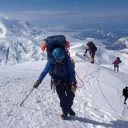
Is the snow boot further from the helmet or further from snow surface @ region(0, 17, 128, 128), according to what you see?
the helmet

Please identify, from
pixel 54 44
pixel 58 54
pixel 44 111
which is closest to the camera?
pixel 58 54

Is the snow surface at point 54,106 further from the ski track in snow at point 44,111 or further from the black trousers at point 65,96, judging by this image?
the black trousers at point 65,96

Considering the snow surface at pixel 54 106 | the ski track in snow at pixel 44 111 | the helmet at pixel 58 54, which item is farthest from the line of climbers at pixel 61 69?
the snow surface at pixel 54 106

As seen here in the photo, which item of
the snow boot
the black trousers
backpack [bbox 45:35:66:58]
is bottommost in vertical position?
the snow boot

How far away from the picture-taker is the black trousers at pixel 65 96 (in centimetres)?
1084

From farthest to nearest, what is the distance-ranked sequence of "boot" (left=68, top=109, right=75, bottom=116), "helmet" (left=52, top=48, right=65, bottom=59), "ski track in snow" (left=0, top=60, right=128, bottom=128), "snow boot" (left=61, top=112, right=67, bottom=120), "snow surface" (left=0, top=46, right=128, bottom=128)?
"boot" (left=68, top=109, right=75, bottom=116), "snow boot" (left=61, top=112, right=67, bottom=120), "snow surface" (left=0, top=46, right=128, bottom=128), "ski track in snow" (left=0, top=60, right=128, bottom=128), "helmet" (left=52, top=48, right=65, bottom=59)

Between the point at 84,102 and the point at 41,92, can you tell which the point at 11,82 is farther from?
the point at 84,102

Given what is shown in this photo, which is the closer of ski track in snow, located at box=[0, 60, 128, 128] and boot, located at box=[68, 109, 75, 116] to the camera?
ski track in snow, located at box=[0, 60, 128, 128]

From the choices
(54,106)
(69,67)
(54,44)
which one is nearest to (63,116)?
(54,106)

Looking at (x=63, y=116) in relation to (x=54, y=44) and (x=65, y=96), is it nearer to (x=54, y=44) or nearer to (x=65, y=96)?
(x=65, y=96)

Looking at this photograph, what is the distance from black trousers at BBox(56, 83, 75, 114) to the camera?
1084cm

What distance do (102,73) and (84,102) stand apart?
10.1 metres

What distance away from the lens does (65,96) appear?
10984 mm

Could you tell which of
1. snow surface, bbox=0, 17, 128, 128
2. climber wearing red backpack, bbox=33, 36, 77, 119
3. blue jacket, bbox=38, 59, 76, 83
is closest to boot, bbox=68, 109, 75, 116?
snow surface, bbox=0, 17, 128, 128
